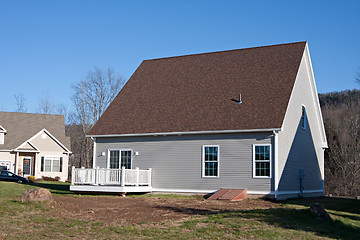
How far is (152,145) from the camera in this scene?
23.6 meters

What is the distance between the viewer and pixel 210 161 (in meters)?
22.0

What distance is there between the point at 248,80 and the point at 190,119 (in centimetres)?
399

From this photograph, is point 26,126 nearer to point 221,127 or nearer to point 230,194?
point 221,127

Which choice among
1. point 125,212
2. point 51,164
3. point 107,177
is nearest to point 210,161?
point 107,177

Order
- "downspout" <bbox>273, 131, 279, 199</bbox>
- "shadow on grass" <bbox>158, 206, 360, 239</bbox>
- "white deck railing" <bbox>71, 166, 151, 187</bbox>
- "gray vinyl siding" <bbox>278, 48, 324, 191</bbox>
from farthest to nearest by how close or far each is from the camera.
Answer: "white deck railing" <bbox>71, 166, 151, 187</bbox>
"gray vinyl siding" <bbox>278, 48, 324, 191</bbox>
"downspout" <bbox>273, 131, 279, 199</bbox>
"shadow on grass" <bbox>158, 206, 360, 239</bbox>

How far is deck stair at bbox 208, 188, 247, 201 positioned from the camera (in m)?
19.4

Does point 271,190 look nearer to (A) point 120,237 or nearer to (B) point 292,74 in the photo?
(B) point 292,74

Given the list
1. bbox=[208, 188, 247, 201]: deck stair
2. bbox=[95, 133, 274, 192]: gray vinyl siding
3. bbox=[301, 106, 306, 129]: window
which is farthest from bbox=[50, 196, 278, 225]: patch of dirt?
bbox=[301, 106, 306, 129]: window

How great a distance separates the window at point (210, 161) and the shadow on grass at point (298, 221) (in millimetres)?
7885

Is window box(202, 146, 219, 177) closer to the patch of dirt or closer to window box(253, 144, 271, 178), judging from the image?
window box(253, 144, 271, 178)

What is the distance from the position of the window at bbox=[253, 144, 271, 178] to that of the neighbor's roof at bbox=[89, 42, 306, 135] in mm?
1103

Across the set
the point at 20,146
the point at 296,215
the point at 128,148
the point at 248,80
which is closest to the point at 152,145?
the point at 128,148

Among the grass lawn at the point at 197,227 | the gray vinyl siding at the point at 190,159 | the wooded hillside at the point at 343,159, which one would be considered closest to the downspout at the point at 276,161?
the gray vinyl siding at the point at 190,159

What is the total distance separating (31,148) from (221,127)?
23953 mm
